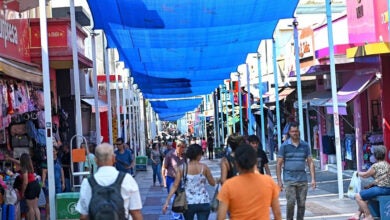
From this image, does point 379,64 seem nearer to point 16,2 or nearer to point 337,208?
point 337,208

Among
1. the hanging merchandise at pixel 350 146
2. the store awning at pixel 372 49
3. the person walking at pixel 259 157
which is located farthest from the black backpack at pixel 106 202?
the hanging merchandise at pixel 350 146

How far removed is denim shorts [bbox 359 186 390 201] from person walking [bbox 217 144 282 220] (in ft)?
16.5

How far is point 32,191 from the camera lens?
11234mm

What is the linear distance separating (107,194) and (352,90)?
45.9 feet

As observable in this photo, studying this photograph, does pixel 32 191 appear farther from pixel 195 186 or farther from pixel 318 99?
pixel 318 99

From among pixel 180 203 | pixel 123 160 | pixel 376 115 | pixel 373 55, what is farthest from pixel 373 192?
pixel 376 115

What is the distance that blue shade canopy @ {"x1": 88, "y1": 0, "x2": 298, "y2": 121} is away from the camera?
13.7 meters

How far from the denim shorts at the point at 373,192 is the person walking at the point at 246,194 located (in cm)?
504

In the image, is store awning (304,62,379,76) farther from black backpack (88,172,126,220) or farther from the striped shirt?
black backpack (88,172,126,220)

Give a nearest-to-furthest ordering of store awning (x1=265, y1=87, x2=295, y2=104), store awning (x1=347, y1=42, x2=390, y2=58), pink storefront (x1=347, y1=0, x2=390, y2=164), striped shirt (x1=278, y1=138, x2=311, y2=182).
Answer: striped shirt (x1=278, y1=138, x2=311, y2=182) → store awning (x1=347, y1=42, x2=390, y2=58) → pink storefront (x1=347, y1=0, x2=390, y2=164) → store awning (x1=265, y1=87, x2=295, y2=104)

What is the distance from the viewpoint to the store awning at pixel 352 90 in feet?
58.0

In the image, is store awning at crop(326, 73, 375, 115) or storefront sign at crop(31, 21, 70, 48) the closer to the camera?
storefront sign at crop(31, 21, 70, 48)

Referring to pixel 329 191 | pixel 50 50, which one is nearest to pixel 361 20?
pixel 329 191

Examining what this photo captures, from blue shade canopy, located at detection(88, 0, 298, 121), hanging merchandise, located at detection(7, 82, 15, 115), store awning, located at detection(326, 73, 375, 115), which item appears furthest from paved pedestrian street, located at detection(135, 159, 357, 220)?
blue shade canopy, located at detection(88, 0, 298, 121)
